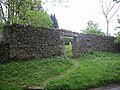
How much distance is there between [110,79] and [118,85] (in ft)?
1.81

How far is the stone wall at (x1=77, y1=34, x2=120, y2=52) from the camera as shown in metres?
19.7

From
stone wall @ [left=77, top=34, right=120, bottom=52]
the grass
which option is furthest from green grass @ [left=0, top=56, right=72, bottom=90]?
stone wall @ [left=77, top=34, right=120, bottom=52]

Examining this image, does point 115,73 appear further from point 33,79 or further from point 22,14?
point 22,14

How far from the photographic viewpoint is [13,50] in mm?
13922

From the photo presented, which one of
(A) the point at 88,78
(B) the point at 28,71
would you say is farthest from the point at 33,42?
Answer: (A) the point at 88,78

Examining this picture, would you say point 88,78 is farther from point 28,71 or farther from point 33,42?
point 33,42

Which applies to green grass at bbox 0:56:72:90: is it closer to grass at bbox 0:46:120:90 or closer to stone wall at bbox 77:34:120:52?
grass at bbox 0:46:120:90

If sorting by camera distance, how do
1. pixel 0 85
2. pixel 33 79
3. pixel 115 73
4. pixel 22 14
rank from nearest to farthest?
1. pixel 0 85
2. pixel 33 79
3. pixel 115 73
4. pixel 22 14

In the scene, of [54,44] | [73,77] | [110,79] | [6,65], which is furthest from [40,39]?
[110,79]

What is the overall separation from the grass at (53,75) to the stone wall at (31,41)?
2.42 feet

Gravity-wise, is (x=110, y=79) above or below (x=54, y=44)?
below

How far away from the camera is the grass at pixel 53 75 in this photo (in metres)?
10.4

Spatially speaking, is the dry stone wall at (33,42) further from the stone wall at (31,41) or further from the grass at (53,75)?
the grass at (53,75)

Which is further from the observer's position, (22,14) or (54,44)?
(22,14)
